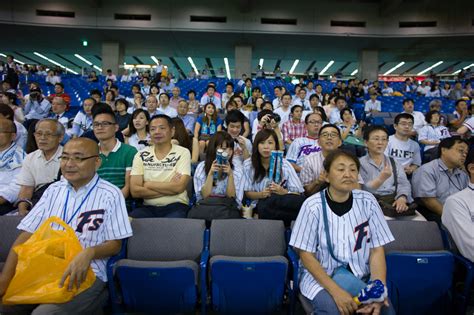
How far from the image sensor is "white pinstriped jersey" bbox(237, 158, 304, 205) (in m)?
2.60

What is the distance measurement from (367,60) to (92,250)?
52.8 ft

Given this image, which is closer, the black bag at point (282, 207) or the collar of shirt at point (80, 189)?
the collar of shirt at point (80, 189)

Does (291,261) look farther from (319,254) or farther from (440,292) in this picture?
(440,292)

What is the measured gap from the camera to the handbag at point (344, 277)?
5.05 ft

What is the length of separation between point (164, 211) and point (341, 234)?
1.49 m

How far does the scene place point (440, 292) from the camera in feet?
6.34

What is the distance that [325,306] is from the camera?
4.90 ft

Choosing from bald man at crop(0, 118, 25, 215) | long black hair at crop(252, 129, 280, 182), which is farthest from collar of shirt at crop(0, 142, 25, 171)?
long black hair at crop(252, 129, 280, 182)

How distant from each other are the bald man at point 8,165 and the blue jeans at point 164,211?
986 millimetres

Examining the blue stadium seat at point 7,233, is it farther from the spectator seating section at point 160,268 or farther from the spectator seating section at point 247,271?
the spectator seating section at point 247,271

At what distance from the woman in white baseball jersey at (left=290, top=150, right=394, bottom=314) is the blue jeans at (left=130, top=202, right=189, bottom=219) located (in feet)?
3.86

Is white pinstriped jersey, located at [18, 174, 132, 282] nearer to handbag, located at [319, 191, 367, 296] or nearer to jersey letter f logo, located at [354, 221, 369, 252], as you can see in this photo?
handbag, located at [319, 191, 367, 296]

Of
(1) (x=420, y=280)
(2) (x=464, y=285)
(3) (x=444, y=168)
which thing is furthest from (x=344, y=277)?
(3) (x=444, y=168)

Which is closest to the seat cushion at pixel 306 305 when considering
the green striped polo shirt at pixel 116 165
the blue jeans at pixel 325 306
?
the blue jeans at pixel 325 306
